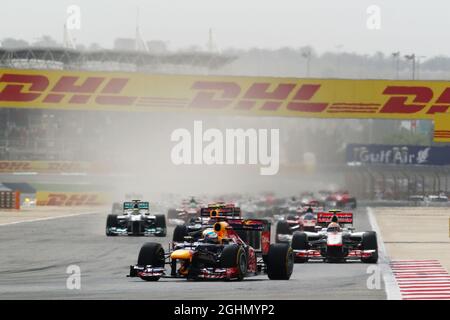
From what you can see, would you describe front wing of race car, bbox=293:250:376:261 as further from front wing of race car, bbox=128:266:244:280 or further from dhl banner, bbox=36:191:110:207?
dhl banner, bbox=36:191:110:207

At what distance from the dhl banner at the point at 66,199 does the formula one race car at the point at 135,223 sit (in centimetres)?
4475

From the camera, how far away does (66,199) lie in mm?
87625

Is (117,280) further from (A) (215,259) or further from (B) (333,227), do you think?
(B) (333,227)

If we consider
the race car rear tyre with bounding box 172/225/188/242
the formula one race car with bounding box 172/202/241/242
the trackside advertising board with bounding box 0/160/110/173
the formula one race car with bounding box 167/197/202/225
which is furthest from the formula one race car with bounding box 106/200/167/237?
the trackside advertising board with bounding box 0/160/110/173

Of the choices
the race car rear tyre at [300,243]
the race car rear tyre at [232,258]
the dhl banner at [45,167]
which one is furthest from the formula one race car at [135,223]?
the dhl banner at [45,167]

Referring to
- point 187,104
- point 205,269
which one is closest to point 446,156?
point 187,104

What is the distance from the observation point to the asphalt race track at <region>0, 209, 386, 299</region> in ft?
70.2

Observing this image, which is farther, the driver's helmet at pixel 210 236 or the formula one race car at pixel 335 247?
the formula one race car at pixel 335 247

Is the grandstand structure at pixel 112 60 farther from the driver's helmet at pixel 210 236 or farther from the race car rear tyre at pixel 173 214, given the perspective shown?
the driver's helmet at pixel 210 236

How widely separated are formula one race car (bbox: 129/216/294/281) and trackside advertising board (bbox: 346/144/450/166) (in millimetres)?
69490

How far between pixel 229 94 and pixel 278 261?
3040 centimetres

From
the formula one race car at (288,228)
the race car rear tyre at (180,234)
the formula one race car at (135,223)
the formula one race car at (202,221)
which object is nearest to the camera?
the formula one race car at (202,221)

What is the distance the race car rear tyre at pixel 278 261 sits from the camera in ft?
80.3
